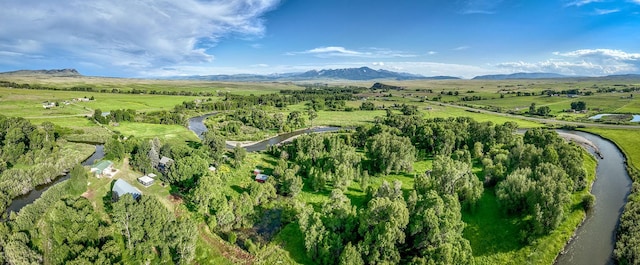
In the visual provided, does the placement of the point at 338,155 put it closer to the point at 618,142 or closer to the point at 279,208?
the point at 279,208

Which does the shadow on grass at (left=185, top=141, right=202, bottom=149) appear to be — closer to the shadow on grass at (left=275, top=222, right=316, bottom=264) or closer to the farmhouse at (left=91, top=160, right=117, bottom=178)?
the farmhouse at (left=91, top=160, right=117, bottom=178)

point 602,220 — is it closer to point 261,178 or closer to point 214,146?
point 261,178

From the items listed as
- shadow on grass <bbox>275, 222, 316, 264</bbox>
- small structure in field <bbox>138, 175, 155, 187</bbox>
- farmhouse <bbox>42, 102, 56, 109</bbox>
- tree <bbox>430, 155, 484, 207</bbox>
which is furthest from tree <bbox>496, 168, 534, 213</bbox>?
farmhouse <bbox>42, 102, 56, 109</bbox>

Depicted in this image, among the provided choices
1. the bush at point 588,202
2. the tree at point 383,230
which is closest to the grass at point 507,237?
the bush at point 588,202

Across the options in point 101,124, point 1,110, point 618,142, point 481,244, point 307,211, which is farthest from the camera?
point 1,110

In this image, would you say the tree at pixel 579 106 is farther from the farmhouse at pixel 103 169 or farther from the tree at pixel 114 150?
the farmhouse at pixel 103 169

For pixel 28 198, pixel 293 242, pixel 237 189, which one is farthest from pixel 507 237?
pixel 28 198

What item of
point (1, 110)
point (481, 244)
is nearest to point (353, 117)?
point (481, 244)
